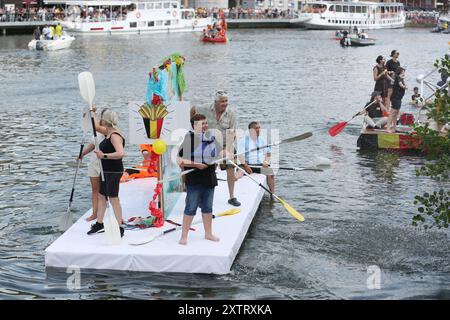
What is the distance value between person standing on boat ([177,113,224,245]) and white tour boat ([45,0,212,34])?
6373 centimetres

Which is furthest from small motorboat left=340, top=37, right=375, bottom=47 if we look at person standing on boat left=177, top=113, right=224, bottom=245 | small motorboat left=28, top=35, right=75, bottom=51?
person standing on boat left=177, top=113, right=224, bottom=245

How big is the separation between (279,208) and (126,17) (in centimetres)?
6508

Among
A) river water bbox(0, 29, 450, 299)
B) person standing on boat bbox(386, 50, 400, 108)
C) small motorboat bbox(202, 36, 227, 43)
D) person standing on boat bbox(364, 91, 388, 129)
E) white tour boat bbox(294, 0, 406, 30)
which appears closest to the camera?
river water bbox(0, 29, 450, 299)

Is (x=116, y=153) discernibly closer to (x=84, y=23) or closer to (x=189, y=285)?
(x=189, y=285)

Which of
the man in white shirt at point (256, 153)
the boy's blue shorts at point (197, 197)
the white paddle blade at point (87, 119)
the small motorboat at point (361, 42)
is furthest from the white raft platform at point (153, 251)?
the small motorboat at point (361, 42)

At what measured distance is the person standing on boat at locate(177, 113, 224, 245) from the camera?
427 inches

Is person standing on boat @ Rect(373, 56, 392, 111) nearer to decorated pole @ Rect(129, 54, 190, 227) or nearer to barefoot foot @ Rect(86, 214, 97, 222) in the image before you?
decorated pole @ Rect(129, 54, 190, 227)

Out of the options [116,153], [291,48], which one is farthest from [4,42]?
[116,153]

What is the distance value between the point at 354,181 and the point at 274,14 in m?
83.1

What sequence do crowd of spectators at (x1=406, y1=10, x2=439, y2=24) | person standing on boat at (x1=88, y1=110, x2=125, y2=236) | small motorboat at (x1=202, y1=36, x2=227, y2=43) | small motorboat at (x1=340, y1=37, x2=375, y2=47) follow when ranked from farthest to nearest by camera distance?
crowd of spectators at (x1=406, y1=10, x2=439, y2=24) < small motorboat at (x1=202, y1=36, x2=227, y2=43) < small motorboat at (x1=340, y1=37, x2=375, y2=47) < person standing on boat at (x1=88, y1=110, x2=125, y2=236)

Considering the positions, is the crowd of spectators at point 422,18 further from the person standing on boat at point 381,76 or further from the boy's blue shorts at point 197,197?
the boy's blue shorts at point 197,197

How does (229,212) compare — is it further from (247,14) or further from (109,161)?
(247,14)

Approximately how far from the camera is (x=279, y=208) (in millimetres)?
14570

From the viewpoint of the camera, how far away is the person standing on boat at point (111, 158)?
11203 mm
